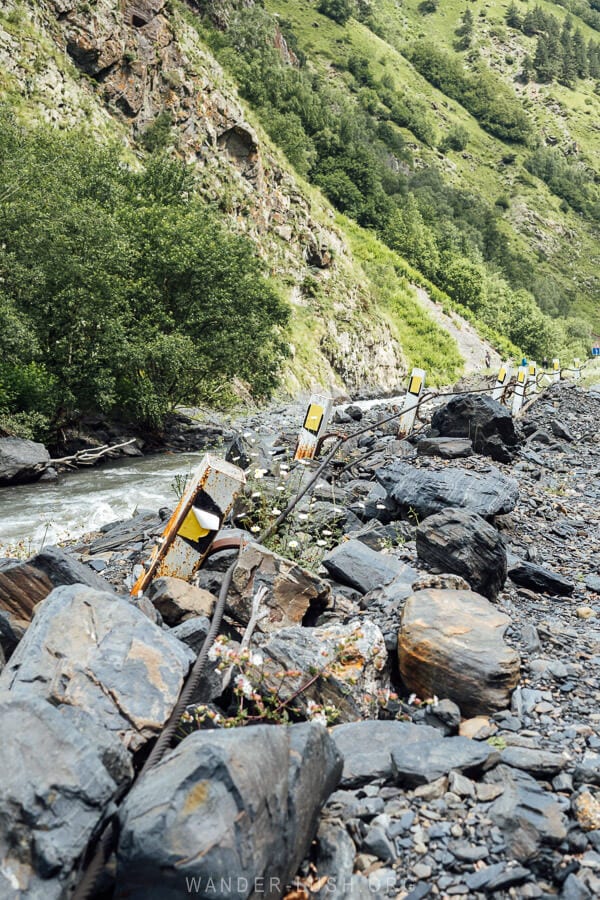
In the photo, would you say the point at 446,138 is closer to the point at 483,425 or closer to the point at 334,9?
the point at 334,9

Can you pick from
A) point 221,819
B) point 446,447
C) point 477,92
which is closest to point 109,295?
point 446,447

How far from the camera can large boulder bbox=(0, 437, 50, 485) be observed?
36.7ft

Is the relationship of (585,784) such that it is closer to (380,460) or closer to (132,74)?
(380,460)

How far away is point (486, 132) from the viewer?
142500 millimetres

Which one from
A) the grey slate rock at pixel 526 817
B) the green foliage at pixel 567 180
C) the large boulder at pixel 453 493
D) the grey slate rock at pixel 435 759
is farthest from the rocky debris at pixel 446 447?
the green foliage at pixel 567 180

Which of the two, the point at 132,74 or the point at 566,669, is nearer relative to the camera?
the point at 566,669

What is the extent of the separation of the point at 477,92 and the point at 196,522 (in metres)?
178

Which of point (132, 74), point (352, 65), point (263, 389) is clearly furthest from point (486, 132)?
point (263, 389)

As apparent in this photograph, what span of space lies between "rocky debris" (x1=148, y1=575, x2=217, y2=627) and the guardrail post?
1.04 feet

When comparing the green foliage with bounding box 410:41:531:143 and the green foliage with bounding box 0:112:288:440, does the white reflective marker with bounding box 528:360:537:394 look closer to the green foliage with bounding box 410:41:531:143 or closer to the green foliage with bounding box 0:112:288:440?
the green foliage with bounding box 0:112:288:440

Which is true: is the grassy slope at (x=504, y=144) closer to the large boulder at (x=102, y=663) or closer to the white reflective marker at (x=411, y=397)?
the white reflective marker at (x=411, y=397)

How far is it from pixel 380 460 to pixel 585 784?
6338 mm

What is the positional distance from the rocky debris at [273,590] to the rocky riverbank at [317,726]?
0.01 metres

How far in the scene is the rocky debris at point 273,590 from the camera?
12.3ft
